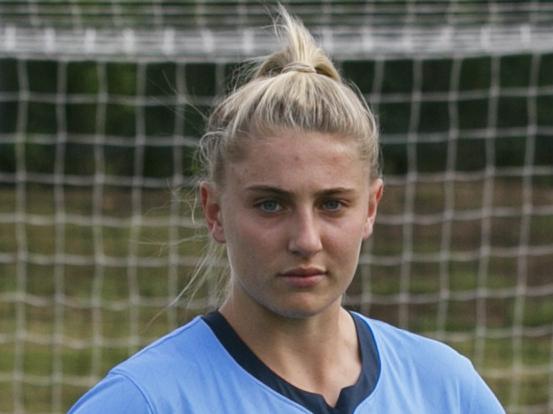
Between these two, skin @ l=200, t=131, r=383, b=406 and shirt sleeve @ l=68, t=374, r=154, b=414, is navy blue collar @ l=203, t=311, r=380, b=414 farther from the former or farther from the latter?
shirt sleeve @ l=68, t=374, r=154, b=414

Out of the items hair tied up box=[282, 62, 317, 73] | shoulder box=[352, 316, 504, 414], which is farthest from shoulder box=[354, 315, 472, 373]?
hair tied up box=[282, 62, 317, 73]

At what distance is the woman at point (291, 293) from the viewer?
205cm

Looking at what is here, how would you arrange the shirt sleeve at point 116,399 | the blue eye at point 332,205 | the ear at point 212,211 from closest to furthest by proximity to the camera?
the shirt sleeve at point 116,399, the blue eye at point 332,205, the ear at point 212,211

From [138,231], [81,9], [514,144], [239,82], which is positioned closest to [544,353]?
[514,144]

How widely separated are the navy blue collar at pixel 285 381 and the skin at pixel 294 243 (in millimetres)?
14

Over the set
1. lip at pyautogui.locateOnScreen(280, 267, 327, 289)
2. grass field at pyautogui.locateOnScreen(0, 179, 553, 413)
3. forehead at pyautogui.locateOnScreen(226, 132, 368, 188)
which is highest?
forehead at pyautogui.locateOnScreen(226, 132, 368, 188)

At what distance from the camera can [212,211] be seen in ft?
7.35

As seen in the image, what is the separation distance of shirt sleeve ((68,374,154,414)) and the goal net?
343 centimetres

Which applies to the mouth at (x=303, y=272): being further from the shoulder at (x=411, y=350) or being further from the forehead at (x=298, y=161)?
the shoulder at (x=411, y=350)

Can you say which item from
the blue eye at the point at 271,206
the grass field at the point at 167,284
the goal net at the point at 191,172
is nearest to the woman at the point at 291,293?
the blue eye at the point at 271,206

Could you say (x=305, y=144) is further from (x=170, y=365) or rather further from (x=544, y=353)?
(x=544, y=353)

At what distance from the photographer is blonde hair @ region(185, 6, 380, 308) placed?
2.14m

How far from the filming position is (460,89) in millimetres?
7188

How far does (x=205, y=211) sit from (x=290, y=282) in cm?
27
